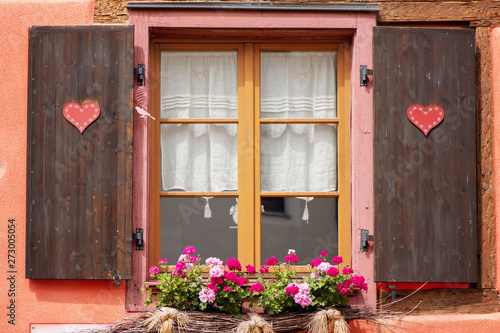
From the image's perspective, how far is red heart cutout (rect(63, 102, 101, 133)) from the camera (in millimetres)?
4242

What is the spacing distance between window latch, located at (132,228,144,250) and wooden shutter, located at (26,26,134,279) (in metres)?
0.07

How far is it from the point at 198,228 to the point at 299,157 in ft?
2.92

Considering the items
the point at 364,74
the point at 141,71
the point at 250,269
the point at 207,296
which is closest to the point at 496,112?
the point at 364,74

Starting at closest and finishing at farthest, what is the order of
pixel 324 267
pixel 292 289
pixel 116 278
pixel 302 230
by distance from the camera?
pixel 292 289
pixel 324 267
pixel 116 278
pixel 302 230

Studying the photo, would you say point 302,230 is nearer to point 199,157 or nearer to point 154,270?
point 199,157

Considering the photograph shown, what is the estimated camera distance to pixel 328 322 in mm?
4035

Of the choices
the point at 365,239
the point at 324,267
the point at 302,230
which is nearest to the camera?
the point at 324,267

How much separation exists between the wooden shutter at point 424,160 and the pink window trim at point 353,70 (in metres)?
0.11

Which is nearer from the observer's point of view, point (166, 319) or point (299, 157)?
point (166, 319)

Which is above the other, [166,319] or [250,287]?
[250,287]

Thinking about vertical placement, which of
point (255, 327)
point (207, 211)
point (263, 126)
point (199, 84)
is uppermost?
point (199, 84)

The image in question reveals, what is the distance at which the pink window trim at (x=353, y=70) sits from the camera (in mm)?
4309

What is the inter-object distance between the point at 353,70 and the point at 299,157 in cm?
73

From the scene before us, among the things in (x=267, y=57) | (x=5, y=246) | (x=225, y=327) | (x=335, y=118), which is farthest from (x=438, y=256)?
(x=5, y=246)
